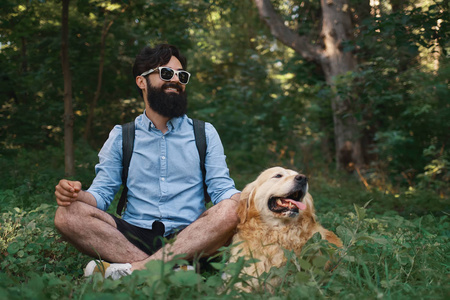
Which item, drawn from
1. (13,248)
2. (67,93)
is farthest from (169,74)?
(67,93)

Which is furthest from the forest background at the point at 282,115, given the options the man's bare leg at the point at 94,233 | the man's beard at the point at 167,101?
the man's beard at the point at 167,101

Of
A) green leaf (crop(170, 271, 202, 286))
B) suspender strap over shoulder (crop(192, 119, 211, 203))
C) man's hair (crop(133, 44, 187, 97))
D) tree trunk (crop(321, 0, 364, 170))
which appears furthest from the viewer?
tree trunk (crop(321, 0, 364, 170))

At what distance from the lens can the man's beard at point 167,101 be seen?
327 cm

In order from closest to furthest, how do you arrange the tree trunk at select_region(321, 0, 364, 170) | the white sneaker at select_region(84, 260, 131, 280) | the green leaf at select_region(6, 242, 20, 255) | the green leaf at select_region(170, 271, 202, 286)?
1. the green leaf at select_region(170, 271, 202, 286)
2. the white sneaker at select_region(84, 260, 131, 280)
3. the green leaf at select_region(6, 242, 20, 255)
4. the tree trunk at select_region(321, 0, 364, 170)

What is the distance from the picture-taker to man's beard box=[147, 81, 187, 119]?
10.7 ft

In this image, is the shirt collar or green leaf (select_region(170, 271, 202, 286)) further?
the shirt collar

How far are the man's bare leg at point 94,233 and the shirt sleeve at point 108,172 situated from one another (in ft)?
0.91

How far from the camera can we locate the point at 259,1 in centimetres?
888

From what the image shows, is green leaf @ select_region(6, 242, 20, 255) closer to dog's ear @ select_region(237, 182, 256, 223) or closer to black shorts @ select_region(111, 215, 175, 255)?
black shorts @ select_region(111, 215, 175, 255)

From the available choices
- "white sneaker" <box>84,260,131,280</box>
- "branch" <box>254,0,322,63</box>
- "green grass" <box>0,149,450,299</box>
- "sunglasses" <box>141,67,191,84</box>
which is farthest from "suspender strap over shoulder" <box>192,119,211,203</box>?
"branch" <box>254,0,322,63</box>

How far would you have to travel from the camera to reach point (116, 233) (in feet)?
9.15

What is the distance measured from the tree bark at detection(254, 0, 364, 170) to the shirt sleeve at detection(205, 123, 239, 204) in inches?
222

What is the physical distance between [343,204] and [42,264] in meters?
4.05

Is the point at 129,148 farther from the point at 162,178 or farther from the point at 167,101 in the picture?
the point at 167,101
